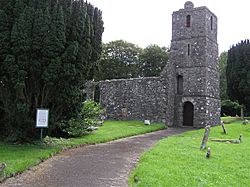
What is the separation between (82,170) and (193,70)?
17.6 m

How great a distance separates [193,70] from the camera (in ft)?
78.3

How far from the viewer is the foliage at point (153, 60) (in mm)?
44622

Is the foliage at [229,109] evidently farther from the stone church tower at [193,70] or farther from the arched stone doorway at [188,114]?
the arched stone doorway at [188,114]

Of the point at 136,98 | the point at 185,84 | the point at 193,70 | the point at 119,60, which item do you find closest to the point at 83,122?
the point at 136,98

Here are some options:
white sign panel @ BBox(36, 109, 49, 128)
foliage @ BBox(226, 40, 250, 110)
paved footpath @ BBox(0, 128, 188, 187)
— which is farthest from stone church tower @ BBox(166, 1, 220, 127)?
white sign panel @ BBox(36, 109, 49, 128)

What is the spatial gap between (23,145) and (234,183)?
24.0ft

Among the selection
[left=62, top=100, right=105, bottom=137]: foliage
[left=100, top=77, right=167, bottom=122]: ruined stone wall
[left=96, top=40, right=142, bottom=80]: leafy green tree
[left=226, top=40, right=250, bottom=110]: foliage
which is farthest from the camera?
[left=96, top=40, right=142, bottom=80]: leafy green tree

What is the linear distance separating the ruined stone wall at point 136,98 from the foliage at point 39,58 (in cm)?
1193

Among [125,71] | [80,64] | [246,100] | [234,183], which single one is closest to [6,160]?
[80,64]

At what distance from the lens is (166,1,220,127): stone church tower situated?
76.8 ft

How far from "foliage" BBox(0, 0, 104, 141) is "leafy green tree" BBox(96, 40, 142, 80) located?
103ft

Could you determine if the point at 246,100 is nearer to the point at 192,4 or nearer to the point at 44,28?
the point at 192,4

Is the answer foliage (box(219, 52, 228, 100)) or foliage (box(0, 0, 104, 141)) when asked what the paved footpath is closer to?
foliage (box(0, 0, 104, 141))

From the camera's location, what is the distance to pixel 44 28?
11.0 m
